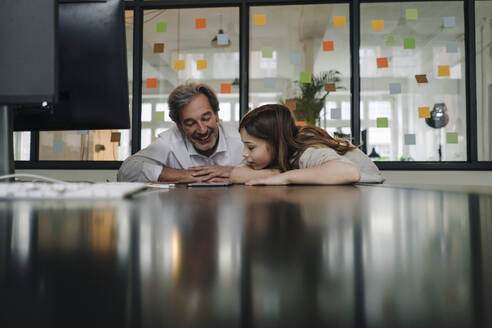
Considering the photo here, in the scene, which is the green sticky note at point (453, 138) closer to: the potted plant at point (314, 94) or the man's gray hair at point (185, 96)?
the potted plant at point (314, 94)

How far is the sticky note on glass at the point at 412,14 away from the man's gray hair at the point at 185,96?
2.11 m

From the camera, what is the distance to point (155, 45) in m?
3.35

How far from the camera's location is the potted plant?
321 cm

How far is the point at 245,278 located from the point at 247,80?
3190 millimetres

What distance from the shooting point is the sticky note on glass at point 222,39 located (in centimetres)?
333

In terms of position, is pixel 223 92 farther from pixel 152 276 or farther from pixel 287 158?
pixel 152 276

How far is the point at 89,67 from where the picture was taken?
100 cm

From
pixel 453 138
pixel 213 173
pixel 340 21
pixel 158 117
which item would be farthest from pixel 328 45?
pixel 213 173

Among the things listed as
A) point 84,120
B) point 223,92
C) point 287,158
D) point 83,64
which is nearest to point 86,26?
point 83,64

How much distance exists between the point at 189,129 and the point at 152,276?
6.45 feet

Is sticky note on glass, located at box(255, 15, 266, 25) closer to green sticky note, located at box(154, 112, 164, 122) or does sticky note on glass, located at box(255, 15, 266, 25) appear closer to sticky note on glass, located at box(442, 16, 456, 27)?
green sticky note, located at box(154, 112, 164, 122)

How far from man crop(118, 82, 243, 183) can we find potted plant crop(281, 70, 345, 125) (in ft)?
3.79

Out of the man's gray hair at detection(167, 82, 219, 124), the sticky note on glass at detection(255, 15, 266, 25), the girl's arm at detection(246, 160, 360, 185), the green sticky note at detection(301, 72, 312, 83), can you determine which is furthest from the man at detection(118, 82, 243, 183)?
the sticky note on glass at detection(255, 15, 266, 25)

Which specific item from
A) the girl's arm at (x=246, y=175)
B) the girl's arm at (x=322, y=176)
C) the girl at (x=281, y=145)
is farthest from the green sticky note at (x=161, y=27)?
the girl's arm at (x=322, y=176)
